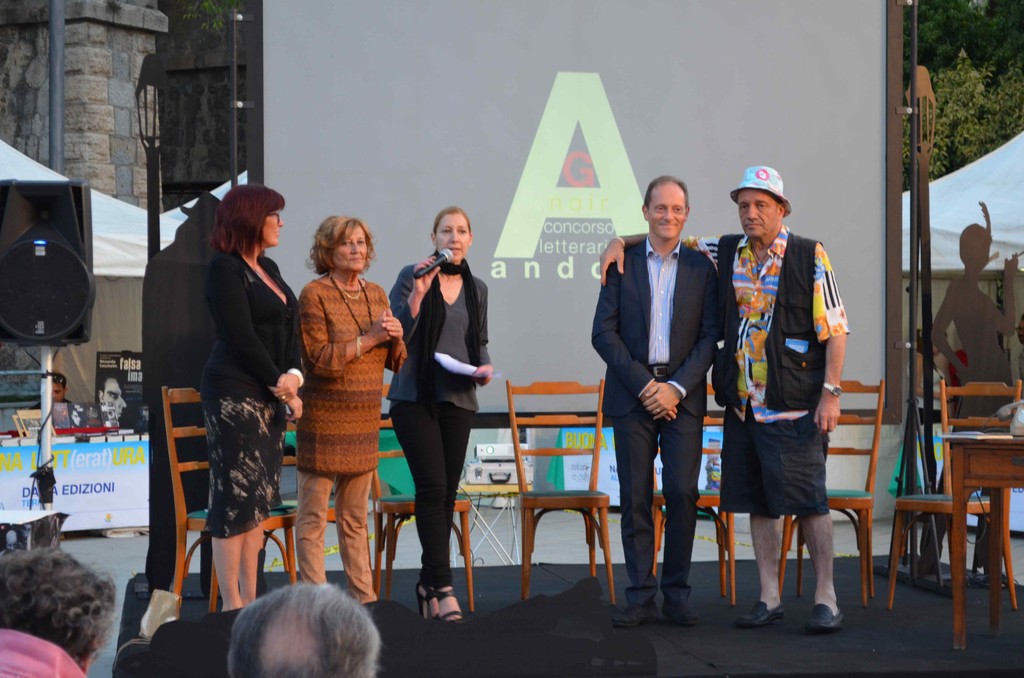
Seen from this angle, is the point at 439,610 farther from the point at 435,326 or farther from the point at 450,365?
the point at 435,326

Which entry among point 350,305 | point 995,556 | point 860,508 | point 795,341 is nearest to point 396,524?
point 350,305

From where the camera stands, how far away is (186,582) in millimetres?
6480

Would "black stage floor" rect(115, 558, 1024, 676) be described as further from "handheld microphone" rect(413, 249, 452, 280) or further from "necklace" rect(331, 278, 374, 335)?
"handheld microphone" rect(413, 249, 452, 280)

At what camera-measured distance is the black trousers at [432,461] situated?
5.05 meters

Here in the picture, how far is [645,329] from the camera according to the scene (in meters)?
5.22

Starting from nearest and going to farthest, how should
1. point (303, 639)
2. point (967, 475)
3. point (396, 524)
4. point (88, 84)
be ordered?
→ point (303, 639) < point (967, 475) < point (396, 524) < point (88, 84)

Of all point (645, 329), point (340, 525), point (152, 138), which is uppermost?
point (152, 138)

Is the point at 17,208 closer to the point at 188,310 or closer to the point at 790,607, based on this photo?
the point at 188,310

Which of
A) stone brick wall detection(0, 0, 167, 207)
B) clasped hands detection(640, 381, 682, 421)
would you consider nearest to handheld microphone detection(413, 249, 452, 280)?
clasped hands detection(640, 381, 682, 421)

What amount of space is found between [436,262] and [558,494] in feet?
3.75

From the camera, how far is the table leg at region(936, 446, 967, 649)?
469 cm

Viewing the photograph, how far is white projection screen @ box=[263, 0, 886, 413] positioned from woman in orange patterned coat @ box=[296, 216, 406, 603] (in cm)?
138

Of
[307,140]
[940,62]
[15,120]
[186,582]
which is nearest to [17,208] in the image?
[307,140]

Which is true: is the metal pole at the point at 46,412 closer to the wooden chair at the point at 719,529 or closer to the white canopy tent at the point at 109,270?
the wooden chair at the point at 719,529
